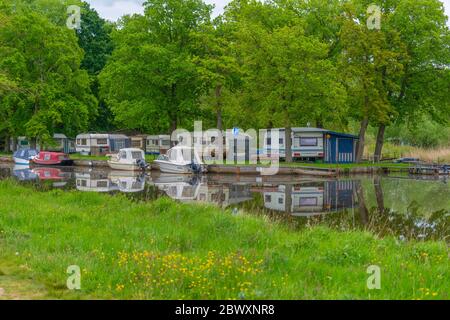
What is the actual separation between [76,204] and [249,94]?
27.1 meters

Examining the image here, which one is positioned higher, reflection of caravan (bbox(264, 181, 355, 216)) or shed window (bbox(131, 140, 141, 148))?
shed window (bbox(131, 140, 141, 148))

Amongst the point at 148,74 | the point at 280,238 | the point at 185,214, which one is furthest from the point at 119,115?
the point at 280,238

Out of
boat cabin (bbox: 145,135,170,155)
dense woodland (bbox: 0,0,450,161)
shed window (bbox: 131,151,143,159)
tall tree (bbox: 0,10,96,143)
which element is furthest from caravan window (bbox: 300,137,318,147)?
tall tree (bbox: 0,10,96,143)

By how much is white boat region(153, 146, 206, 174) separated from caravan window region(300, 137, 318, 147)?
11.9 m

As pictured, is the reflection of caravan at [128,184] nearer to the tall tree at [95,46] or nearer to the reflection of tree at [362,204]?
the reflection of tree at [362,204]

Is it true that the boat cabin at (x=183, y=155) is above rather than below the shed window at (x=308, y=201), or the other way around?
above

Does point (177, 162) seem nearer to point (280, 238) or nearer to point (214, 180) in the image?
point (214, 180)

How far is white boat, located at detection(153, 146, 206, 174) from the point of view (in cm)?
3959

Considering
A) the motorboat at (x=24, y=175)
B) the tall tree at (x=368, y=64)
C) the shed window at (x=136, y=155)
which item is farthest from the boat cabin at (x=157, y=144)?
the tall tree at (x=368, y=64)

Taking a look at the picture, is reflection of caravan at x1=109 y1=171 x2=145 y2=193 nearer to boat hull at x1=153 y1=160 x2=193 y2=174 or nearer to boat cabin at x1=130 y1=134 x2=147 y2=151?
boat hull at x1=153 y1=160 x2=193 y2=174

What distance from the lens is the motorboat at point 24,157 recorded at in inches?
1922

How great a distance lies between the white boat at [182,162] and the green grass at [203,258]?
25.8m

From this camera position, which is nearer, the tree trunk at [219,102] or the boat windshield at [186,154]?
the boat windshield at [186,154]

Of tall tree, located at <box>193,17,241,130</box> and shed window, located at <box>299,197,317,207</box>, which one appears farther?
tall tree, located at <box>193,17,241,130</box>
